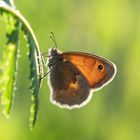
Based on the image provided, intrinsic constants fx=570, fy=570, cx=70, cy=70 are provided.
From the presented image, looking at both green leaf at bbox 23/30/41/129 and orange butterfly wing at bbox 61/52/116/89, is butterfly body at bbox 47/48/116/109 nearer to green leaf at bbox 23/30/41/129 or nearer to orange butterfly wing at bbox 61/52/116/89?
orange butterfly wing at bbox 61/52/116/89

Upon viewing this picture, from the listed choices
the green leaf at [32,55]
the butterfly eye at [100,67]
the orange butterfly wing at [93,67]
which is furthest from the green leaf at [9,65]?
the butterfly eye at [100,67]

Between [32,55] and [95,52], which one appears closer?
[32,55]

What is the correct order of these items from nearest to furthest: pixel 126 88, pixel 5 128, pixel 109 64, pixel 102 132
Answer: pixel 109 64 → pixel 5 128 → pixel 102 132 → pixel 126 88

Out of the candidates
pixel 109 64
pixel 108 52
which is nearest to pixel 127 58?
pixel 108 52

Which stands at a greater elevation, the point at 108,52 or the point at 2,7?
the point at 108,52

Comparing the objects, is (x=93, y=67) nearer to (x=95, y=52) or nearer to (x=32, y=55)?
(x=32, y=55)

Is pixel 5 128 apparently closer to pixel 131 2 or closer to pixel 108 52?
pixel 108 52

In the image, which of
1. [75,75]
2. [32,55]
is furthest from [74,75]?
[32,55]
